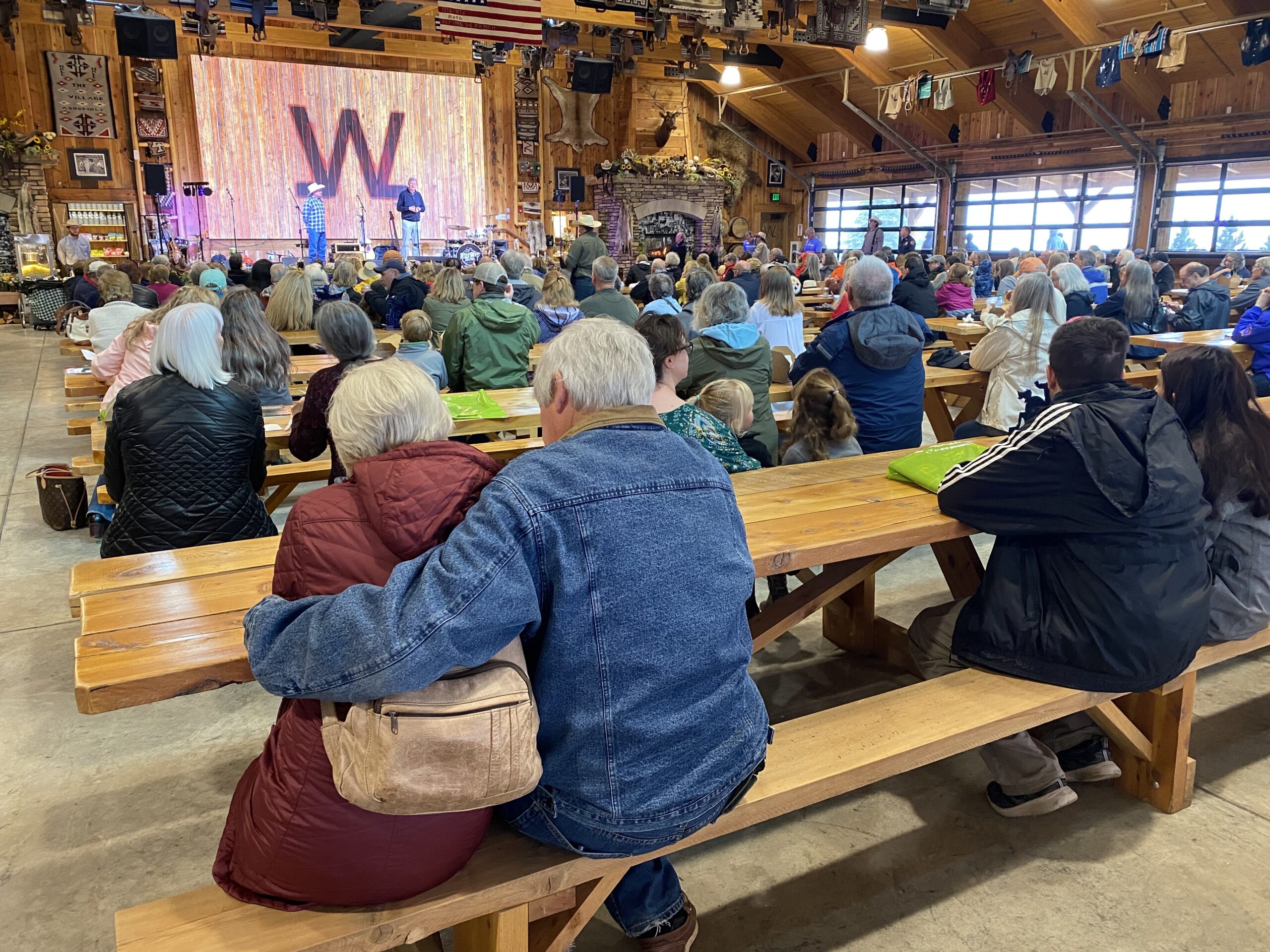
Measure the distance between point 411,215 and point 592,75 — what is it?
4.62 meters

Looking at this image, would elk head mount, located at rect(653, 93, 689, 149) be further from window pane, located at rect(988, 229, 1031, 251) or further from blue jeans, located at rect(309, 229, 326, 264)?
blue jeans, located at rect(309, 229, 326, 264)

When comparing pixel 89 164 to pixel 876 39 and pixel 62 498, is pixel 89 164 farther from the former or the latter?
pixel 62 498

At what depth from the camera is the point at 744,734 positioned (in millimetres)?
1479

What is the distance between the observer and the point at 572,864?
150cm

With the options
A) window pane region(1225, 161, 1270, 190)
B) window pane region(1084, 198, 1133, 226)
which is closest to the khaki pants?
window pane region(1225, 161, 1270, 190)

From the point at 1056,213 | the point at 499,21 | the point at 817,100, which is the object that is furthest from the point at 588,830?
the point at 817,100

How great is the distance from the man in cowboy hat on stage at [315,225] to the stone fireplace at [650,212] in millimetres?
5626

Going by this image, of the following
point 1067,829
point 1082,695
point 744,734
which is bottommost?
point 1067,829

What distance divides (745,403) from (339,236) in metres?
17.4

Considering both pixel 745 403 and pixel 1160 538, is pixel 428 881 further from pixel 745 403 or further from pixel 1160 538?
pixel 745 403

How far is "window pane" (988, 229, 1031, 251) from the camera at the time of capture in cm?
1781

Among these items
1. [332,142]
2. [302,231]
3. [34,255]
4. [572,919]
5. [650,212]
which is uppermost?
[332,142]

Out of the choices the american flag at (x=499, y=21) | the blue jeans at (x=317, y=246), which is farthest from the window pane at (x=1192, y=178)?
the blue jeans at (x=317, y=246)

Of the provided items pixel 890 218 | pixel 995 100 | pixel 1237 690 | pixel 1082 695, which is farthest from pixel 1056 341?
pixel 890 218
